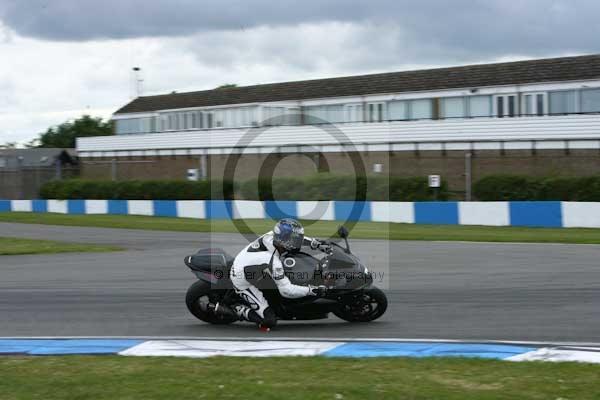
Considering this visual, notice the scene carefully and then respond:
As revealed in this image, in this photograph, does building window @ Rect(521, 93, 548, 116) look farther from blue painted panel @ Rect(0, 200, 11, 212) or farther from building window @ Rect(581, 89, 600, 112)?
blue painted panel @ Rect(0, 200, 11, 212)

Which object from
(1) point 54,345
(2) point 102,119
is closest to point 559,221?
(1) point 54,345

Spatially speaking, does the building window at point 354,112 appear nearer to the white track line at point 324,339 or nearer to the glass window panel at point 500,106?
the glass window panel at point 500,106

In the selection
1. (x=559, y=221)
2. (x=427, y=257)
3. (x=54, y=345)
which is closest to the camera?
(x=54, y=345)

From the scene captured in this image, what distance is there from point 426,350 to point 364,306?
65.2 inches

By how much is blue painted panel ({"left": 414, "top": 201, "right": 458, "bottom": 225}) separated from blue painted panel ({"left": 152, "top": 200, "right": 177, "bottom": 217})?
1119 centimetres

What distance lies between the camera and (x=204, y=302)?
9969 mm

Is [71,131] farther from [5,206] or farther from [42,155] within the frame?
[5,206]

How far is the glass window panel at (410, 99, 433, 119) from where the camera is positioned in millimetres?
41219

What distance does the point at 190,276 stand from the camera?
14969 millimetres

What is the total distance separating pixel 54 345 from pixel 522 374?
492cm

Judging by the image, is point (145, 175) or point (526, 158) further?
point (145, 175)

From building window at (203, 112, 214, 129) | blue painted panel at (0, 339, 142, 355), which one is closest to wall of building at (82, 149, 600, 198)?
building window at (203, 112, 214, 129)

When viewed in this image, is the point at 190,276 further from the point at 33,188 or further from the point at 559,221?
the point at 33,188

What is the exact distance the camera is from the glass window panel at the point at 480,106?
38.7 metres
